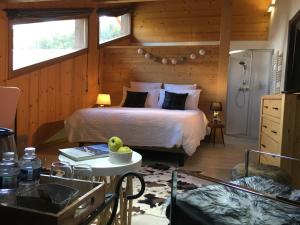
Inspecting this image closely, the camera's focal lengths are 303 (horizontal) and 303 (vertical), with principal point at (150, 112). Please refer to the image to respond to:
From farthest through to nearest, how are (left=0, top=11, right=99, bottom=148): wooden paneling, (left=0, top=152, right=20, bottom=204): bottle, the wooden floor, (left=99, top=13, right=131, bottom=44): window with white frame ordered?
(left=99, top=13, right=131, bottom=44): window with white frame < (left=0, top=11, right=99, bottom=148): wooden paneling < the wooden floor < (left=0, top=152, right=20, bottom=204): bottle

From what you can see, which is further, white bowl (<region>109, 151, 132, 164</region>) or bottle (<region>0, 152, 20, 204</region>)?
white bowl (<region>109, 151, 132, 164</region>)

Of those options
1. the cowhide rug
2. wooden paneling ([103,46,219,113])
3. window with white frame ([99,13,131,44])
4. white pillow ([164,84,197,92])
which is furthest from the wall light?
the cowhide rug

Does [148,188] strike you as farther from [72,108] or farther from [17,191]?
[72,108]

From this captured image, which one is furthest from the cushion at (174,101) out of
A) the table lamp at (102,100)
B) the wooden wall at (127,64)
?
the table lamp at (102,100)

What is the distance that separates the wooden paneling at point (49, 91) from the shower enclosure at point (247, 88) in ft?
9.20

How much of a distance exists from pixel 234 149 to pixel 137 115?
193 cm

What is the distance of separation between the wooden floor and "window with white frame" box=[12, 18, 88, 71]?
1.31m

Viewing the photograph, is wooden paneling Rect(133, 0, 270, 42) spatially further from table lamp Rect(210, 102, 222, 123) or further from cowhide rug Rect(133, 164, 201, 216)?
cowhide rug Rect(133, 164, 201, 216)

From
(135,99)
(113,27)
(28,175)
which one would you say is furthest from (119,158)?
(113,27)

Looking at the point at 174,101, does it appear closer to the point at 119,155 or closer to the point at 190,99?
the point at 190,99

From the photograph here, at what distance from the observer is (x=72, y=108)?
215 inches

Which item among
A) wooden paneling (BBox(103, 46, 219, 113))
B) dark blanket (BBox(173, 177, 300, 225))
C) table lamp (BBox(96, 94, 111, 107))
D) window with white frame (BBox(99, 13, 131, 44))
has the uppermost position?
window with white frame (BBox(99, 13, 131, 44))

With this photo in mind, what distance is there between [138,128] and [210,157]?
3.94ft

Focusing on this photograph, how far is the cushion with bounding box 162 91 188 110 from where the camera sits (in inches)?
204
